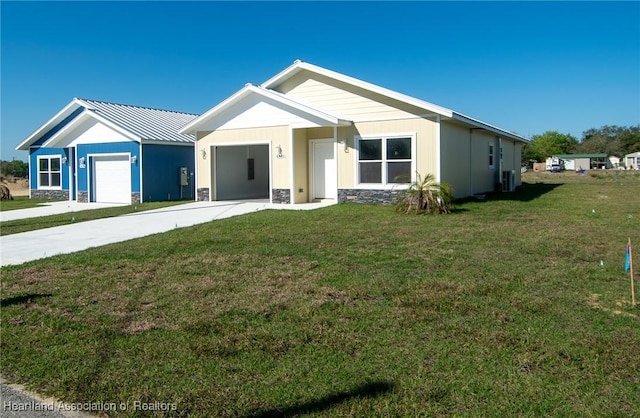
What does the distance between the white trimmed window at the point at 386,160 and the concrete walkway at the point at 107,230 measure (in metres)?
1.77

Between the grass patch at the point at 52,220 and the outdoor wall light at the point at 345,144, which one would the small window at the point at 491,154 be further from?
the grass patch at the point at 52,220

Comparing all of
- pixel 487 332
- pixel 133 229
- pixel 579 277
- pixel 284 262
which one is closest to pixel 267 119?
pixel 133 229

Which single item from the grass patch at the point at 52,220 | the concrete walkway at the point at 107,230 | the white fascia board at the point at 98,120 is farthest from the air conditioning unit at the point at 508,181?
the white fascia board at the point at 98,120

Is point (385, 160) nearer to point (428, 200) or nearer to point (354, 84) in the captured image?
point (354, 84)

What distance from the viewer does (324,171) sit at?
1767 centimetres

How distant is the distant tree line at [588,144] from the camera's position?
96438mm

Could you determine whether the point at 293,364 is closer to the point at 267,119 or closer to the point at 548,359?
the point at 548,359

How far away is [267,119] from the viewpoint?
1720cm

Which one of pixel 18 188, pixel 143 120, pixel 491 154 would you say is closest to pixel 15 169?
pixel 18 188

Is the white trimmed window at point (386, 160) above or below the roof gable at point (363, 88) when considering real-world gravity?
below

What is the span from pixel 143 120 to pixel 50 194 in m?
6.22

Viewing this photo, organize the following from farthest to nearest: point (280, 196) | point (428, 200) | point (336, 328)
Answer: point (280, 196) → point (428, 200) → point (336, 328)

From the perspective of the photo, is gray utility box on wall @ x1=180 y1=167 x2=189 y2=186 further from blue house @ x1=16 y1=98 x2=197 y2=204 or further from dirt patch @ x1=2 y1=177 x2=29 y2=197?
dirt patch @ x1=2 y1=177 x2=29 y2=197

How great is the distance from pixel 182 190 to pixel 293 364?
1949 cm
